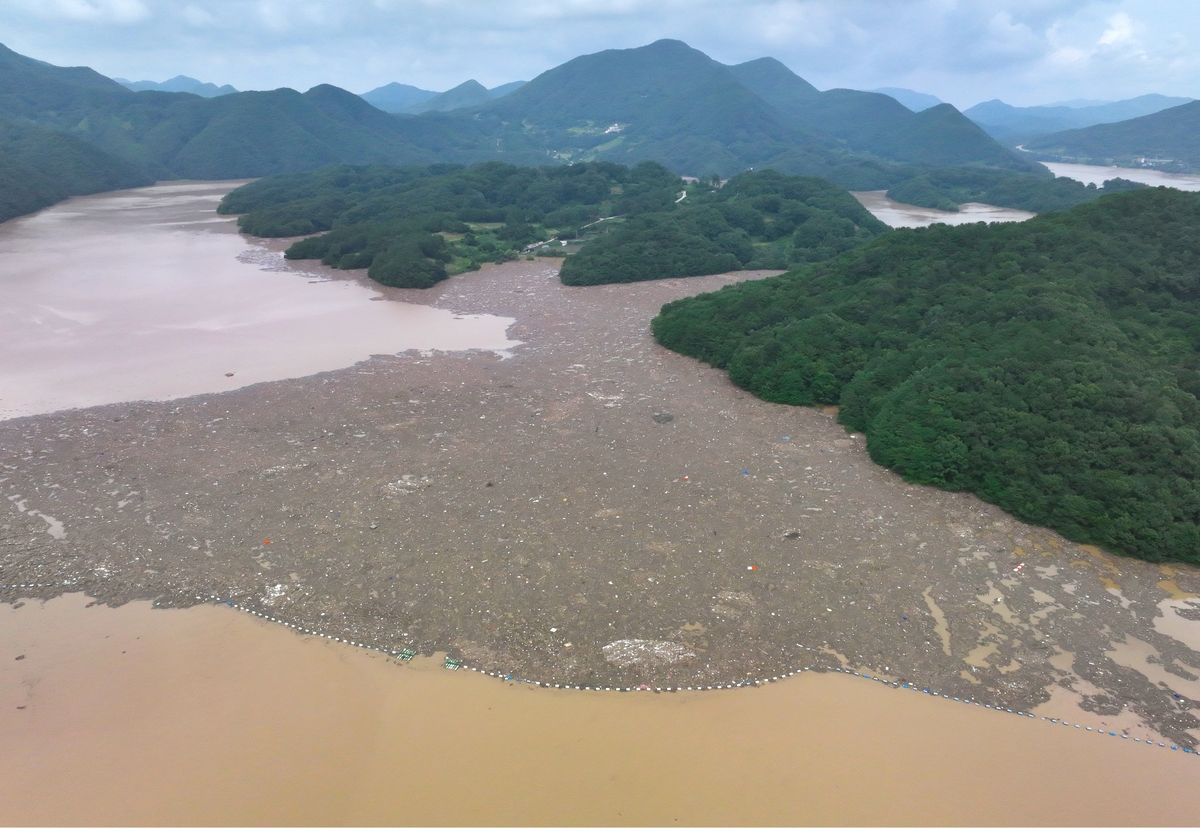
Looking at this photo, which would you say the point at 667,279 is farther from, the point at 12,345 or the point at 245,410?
the point at 12,345

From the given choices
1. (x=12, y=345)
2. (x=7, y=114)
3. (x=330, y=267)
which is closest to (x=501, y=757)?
(x=12, y=345)

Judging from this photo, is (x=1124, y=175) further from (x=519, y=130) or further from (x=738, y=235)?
(x=519, y=130)

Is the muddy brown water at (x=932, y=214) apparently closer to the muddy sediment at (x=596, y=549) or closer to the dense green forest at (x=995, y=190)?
the dense green forest at (x=995, y=190)

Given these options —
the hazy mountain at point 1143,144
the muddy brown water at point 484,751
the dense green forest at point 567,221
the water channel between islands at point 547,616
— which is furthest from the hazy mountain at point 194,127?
the hazy mountain at point 1143,144

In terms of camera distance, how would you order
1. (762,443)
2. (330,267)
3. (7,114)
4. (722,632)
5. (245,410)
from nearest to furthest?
(722,632)
(762,443)
(245,410)
(330,267)
(7,114)

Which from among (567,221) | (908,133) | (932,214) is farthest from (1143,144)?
(567,221)

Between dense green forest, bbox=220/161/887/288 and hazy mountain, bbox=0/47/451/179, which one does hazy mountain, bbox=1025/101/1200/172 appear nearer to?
dense green forest, bbox=220/161/887/288
